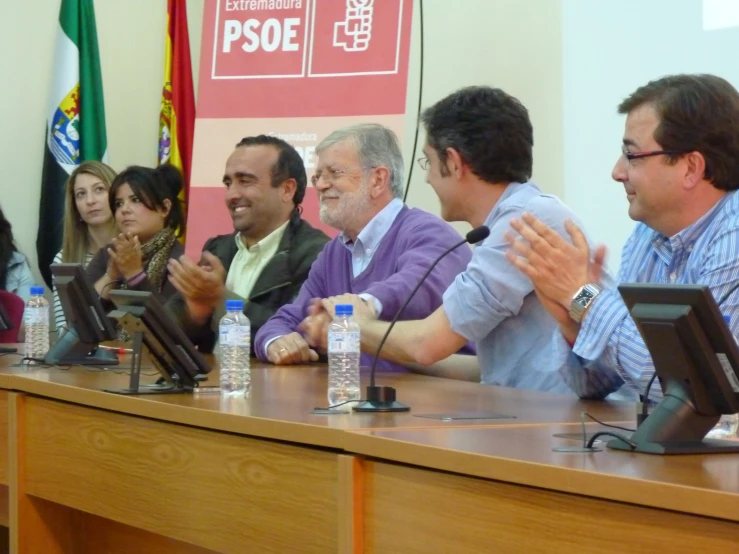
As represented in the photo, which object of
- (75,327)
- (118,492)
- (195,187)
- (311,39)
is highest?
(311,39)

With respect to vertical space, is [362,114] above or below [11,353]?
above

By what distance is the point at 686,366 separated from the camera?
1368mm

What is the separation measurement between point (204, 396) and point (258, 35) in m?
2.81

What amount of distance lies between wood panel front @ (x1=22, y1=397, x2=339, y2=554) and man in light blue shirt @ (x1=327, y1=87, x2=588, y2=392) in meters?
0.78

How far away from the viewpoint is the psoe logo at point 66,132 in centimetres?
527

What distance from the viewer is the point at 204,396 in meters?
2.13

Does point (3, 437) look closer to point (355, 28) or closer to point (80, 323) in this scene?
point (80, 323)

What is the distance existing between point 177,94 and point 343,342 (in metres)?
3.61

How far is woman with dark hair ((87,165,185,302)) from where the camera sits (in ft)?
13.3

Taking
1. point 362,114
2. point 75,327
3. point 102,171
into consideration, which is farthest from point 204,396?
point 102,171

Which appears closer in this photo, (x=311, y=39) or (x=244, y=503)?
(x=244, y=503)

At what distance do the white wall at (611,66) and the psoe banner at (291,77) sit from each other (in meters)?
0.72

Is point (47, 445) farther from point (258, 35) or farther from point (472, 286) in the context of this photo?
point (258, 35)

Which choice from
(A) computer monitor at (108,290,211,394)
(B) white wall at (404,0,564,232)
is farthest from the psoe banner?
(A) computer monitor at (108,290,211,394)
